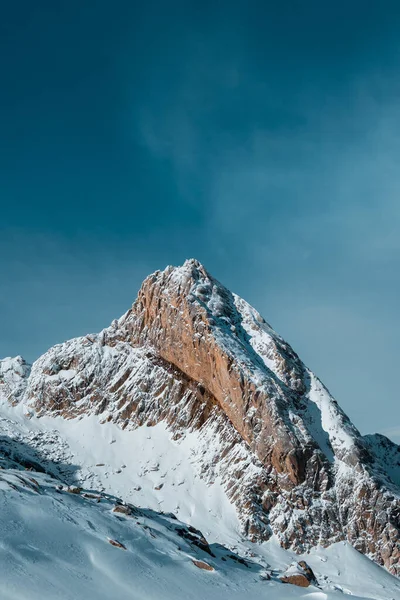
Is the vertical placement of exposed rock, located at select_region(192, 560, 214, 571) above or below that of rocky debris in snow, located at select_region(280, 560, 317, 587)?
below

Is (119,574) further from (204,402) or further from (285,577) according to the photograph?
(204,402)

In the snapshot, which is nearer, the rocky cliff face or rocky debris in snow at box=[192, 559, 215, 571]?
rocky debris in snow at box=[192, 559, 215, 571]

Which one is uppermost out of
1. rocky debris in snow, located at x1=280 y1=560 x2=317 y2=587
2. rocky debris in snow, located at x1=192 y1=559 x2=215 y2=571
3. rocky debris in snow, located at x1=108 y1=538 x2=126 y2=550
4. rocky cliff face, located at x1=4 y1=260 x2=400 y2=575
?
rocky cliff face, located at x1=4 y1=260 x2=400 y2=575

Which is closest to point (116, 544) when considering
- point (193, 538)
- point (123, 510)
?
point (123, 510)

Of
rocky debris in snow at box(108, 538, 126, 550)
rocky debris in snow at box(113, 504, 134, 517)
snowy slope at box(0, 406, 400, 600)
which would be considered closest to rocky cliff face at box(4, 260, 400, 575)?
snowy slope at box(0, 406, 400, 600)

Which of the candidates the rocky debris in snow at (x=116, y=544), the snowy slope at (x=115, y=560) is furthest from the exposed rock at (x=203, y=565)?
the rocky debris in snow at (x=116, y=544)

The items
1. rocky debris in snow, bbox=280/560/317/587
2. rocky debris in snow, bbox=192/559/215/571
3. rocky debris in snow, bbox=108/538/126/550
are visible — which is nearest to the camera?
rocky debris in snow, bbox=108/538/126/550

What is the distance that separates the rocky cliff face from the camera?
75.4 meters

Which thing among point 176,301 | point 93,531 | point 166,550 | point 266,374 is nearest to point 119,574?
point 93,531

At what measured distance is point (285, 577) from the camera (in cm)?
4091

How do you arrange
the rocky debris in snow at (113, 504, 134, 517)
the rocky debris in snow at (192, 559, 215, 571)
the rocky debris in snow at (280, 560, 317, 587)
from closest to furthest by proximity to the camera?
the rocky debris in snow at (192, 559, 215, 571) → the rocky debris in snow at (280, 560, 317, 587) → the rocky debris in snow at (113, 504, 134, 517)

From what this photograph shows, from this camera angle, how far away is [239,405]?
287 feet

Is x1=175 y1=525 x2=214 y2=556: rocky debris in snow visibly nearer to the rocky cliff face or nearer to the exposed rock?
the exposed rock

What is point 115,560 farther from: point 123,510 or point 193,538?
point 193,538
